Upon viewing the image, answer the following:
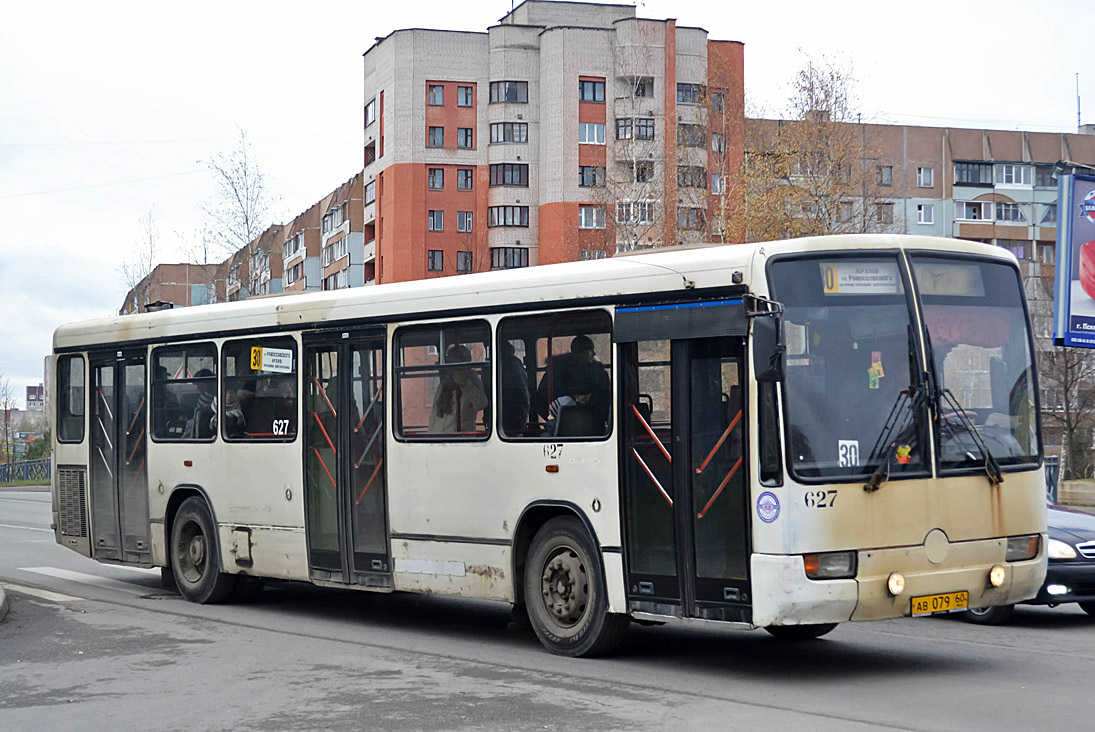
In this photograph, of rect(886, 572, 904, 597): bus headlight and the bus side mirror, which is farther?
rect(886, 572, 904, 597): bus headlight

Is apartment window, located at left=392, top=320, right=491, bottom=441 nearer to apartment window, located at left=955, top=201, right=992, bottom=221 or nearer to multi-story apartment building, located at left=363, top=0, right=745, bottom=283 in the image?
multi-story apartment building, located at left=363, top=0, right=745, bottom=283

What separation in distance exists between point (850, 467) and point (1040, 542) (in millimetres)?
1850

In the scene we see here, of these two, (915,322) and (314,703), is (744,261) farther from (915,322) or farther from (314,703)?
(314,703)

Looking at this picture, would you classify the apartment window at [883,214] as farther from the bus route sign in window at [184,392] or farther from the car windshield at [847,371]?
the car windshield at [847,371]

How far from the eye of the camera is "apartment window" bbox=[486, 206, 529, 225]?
269ft

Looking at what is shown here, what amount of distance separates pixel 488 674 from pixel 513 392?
2417 millimetres

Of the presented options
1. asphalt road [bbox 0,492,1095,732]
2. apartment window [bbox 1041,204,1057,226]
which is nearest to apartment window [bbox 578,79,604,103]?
apartment window [bbox 1041,204,1057,226]

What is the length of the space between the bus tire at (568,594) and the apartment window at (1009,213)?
8877 cm

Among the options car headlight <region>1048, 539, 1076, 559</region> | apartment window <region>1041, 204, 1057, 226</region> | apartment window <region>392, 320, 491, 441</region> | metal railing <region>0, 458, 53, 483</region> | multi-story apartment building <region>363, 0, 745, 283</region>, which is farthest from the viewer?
apartment window <region>1041, 204, 1057, 226</region>

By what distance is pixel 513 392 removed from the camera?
36.4ft

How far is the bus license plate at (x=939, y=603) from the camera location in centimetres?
916

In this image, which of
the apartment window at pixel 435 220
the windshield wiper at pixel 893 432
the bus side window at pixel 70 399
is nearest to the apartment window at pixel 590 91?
the apartment window at pixel 435 220

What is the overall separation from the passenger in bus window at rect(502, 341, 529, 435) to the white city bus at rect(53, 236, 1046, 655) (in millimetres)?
28

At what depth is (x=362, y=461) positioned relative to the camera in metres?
12.7
